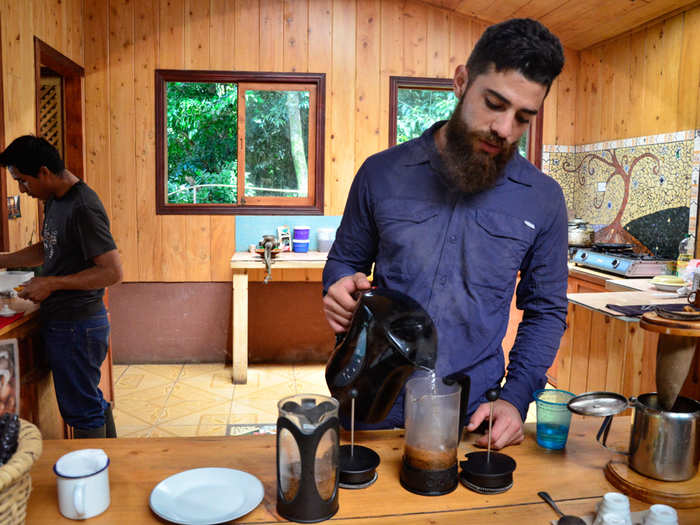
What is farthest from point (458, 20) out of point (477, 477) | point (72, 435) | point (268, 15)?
point (477, 477)

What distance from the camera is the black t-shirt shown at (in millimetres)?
2570

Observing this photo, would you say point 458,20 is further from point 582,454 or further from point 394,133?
point 582,454

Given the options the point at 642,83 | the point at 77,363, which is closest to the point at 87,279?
the point at 77,363

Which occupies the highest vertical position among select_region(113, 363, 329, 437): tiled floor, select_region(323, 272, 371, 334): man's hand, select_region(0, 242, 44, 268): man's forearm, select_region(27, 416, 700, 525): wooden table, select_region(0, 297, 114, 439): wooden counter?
select_region(323, 272, 371, 334): man's hand

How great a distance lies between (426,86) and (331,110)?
0.79m

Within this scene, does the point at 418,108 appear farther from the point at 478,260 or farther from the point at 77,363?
the point at 478,260

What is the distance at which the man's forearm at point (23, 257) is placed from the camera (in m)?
2.86

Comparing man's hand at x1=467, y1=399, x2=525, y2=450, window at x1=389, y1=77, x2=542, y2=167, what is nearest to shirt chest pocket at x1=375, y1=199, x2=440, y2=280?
man's hand at x1=467, y1=399, x2=525, y2=450

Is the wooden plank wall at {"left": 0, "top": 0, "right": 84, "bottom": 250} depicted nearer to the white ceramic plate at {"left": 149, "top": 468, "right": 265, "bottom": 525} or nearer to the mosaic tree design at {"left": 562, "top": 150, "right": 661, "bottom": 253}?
the white ceramic plate at {"left": 149, "top": 468, "right": 265, "bottom": 525}

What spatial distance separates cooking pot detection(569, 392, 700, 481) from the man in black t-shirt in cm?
217

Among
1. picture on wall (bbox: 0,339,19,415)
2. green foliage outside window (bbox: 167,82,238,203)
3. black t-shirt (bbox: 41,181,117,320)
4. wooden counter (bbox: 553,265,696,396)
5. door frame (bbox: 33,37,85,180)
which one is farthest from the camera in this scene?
green foliage outside window (bbox: 167,82,238,203)

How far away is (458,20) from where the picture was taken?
184 inches

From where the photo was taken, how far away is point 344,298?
4.01 ft

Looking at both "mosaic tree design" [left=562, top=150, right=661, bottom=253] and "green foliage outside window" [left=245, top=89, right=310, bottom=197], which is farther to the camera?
"green foliage outside window" [left=245, top=89, right=310, bottom=197]
